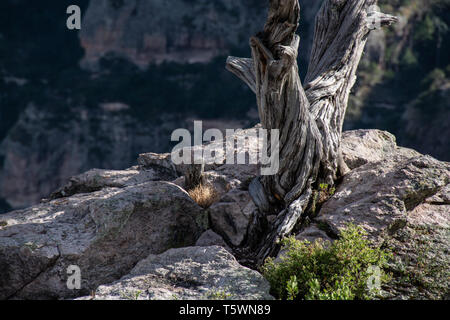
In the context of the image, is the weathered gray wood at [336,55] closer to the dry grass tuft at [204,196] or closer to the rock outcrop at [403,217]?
the rock outcrop at [403,217]

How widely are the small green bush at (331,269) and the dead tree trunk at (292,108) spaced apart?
0.77m

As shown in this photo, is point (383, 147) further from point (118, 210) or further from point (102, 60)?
point (102, 60)

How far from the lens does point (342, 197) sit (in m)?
5.49

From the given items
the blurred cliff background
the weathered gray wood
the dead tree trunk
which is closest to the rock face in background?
the blurred cliff background

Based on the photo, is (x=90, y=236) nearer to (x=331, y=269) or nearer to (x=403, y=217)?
(x=331, y=269)

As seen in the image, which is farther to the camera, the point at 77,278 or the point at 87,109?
the point at 87,109

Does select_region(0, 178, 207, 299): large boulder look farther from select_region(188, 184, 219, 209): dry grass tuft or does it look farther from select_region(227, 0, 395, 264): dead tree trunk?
select_region(227, 0, 395, 264): dead tree trunk

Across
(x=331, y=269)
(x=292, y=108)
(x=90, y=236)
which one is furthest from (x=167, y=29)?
(x=331, y=269)

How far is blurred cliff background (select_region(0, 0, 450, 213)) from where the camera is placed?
55812 mm

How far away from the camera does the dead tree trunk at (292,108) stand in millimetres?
5184

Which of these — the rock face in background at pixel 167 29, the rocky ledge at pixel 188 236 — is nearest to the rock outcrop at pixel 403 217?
A: the rocky ledge at pixel 188 236

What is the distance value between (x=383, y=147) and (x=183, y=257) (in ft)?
12.9

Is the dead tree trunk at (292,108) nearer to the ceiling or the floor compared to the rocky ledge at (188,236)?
nearer to the ceiling
